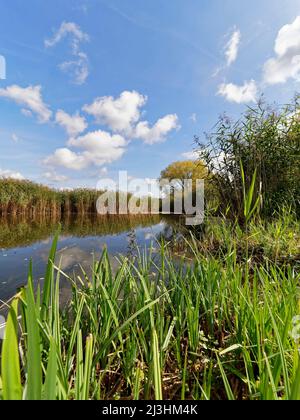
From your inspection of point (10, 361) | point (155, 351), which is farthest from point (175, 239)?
point (10, 361)

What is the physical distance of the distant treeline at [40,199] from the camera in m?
10.1

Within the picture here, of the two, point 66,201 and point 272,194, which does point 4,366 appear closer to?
point 272,194

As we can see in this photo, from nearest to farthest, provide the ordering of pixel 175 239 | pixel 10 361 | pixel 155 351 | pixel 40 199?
pixel 10 361
pixel 155 351
pixel 175 239
pixel 40 199

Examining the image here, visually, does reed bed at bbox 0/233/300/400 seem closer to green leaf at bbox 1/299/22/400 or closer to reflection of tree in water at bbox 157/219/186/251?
green leaf at bbox 1/299/22/400

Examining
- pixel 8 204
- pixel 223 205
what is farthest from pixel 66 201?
pixel 223 205

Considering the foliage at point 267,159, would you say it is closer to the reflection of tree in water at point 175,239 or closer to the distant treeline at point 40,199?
the reflection of tree in water at point 175,239

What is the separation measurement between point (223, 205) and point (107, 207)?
39.3ft

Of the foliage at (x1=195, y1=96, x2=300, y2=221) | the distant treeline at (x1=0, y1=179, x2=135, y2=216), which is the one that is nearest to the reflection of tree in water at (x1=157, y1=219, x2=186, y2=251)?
the foliage at (x1=195, y1=96, x2=300, y2=221)

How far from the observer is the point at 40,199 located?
10906 mm

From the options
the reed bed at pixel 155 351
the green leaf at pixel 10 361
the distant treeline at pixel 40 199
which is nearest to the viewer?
the green leaf at pixel 10 361

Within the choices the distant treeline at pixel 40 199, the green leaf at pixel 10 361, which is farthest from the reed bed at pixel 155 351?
the distant treeline at pixel 40 199

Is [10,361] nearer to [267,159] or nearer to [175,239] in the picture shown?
[175,239]

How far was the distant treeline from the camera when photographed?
10062 mm

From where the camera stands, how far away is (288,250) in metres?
2.29
